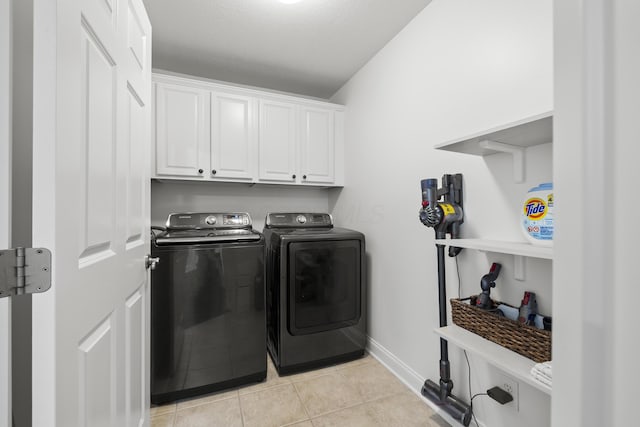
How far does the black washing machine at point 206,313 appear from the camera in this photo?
1.73 m

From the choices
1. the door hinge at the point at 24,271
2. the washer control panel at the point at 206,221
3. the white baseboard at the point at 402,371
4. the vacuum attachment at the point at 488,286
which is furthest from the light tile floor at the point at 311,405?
the door hinge at the point at 24,271

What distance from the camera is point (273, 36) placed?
2.04 m

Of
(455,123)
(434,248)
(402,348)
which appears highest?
(455,123)

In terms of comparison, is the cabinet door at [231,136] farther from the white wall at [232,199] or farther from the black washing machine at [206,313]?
the black washing machine at [206,313]

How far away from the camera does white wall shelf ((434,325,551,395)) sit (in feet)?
3.14

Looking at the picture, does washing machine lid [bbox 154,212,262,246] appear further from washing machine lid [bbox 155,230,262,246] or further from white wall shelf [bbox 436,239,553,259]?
white wall shelf [bbox 436,239,553,259]

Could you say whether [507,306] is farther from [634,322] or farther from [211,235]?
[211,235]

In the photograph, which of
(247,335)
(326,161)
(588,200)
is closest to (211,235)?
(247,335)

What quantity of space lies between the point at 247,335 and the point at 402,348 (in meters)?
1.11

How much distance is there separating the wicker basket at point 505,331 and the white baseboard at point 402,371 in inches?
22.5

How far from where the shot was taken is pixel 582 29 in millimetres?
325

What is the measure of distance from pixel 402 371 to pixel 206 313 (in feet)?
4.67

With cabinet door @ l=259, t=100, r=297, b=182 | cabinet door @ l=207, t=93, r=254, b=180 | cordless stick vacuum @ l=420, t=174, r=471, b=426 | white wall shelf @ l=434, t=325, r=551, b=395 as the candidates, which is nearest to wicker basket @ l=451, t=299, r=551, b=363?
white wall shelf @ l=434, t=325, r=551, b=395

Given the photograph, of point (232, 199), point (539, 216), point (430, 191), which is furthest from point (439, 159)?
point (232, 199)
